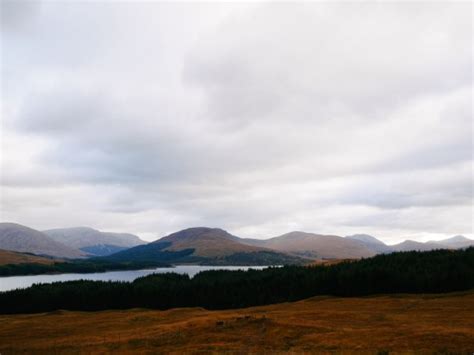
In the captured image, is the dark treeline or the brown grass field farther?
the dark treeline

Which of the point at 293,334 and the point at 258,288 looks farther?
the point at 258,288

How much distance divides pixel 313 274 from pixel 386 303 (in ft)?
142

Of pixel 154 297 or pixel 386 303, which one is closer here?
pixel 386 303

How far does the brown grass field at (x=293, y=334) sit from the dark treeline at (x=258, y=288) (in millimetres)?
24865

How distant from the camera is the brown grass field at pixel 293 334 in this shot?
46625mm

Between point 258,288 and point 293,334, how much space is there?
70976 mm

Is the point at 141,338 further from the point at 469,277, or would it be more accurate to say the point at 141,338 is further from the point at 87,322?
the point at 469,277

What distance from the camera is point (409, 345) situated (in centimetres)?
4481

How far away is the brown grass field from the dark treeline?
979 inches

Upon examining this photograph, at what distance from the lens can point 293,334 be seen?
185ft

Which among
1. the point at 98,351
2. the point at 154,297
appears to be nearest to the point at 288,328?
the point at 98,351

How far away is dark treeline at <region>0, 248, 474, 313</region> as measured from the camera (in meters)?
113

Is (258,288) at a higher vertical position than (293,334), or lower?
higher

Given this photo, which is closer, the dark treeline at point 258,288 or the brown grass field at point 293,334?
the brown grass field at point 293,334
